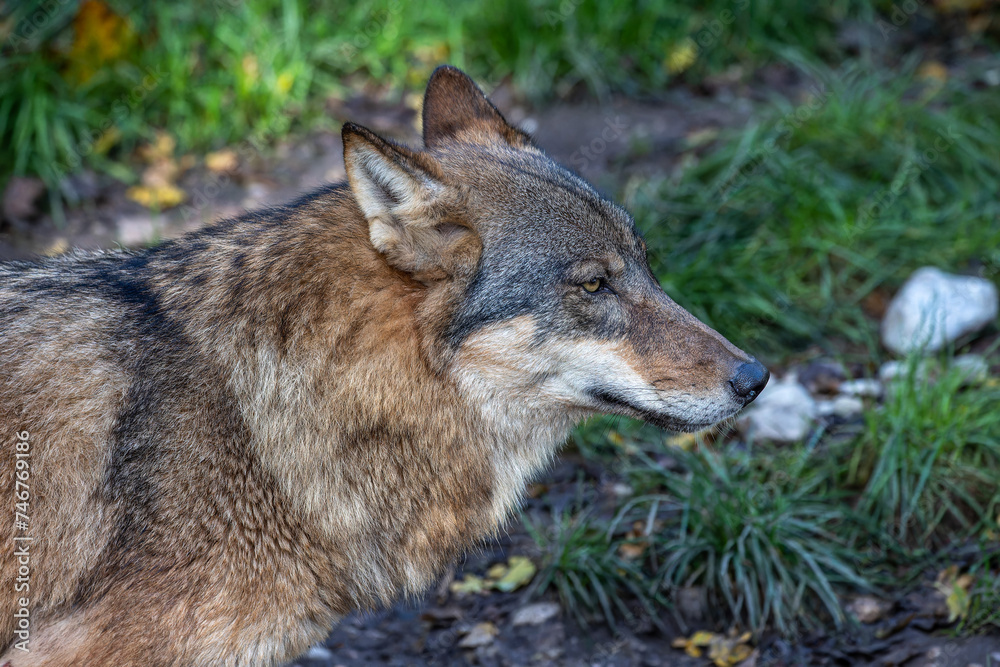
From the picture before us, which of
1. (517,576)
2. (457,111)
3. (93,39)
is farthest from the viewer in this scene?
(93,39)

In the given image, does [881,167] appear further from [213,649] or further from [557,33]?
[213,649]

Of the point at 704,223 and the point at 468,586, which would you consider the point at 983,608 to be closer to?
the point at 468,586

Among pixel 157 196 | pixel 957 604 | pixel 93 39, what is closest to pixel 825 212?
pixel 957 604

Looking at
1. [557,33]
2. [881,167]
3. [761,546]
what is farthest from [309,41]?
[761,546]

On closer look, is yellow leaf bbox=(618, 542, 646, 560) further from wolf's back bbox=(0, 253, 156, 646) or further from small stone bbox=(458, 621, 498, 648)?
wolf's back bbox=(0, 253, 156, 646)

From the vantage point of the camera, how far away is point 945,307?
535 centimetres

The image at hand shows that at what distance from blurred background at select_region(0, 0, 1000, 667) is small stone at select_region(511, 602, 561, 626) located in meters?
0.03

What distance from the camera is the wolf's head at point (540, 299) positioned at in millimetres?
3023

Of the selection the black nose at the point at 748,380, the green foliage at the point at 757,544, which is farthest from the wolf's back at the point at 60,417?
the green foliage at the point at 757,544

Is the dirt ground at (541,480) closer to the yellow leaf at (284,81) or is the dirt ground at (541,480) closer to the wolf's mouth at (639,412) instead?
the yellow leaf at (284,81)

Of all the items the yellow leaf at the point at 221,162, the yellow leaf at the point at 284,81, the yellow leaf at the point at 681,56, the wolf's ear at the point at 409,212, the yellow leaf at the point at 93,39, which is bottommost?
the wolf's ear at the point at 409,212

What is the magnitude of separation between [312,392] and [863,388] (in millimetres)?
3575

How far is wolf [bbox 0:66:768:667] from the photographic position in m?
2.76

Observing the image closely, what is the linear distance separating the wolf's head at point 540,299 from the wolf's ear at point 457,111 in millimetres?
360
